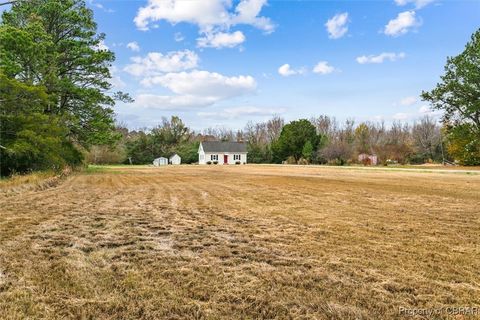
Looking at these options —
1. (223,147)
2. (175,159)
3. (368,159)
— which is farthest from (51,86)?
(223,147)

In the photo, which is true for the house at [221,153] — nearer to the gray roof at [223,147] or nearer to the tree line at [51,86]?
the gray roof at [223,147]

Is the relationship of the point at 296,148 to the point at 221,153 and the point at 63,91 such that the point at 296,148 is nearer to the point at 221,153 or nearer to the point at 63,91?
the point at 221,153

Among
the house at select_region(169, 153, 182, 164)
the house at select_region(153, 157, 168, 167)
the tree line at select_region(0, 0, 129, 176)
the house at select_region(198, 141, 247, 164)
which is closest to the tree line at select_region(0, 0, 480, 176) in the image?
the tree line at select_region(0, 0, 129, 176)

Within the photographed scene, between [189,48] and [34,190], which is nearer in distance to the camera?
[34,190]

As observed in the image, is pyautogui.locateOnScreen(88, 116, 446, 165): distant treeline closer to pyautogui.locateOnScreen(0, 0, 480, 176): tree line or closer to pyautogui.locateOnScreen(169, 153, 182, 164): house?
pyautogui.locateOnScreen(169, 153, 182, 164): house

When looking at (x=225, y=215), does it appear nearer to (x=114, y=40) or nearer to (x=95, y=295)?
(x=95, y=295)

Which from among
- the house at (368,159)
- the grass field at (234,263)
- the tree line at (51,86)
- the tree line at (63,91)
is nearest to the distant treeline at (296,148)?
the house at (368,159)

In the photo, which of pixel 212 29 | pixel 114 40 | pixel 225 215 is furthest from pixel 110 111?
pixel 225 215

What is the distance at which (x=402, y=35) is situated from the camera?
1973cm

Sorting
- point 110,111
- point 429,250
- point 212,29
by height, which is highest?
point 212,29

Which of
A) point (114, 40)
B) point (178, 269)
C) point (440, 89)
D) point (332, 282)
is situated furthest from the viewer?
point (440, 89)

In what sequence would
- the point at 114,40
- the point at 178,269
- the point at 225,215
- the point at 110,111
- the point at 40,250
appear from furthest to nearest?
1. the point at 114,40
2. the point at 110,111
3. the point at 225,215
4. the point at 40,250
5. the point at 178,269

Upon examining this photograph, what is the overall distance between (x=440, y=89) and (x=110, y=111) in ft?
88.1

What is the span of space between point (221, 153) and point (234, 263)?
58.0m
